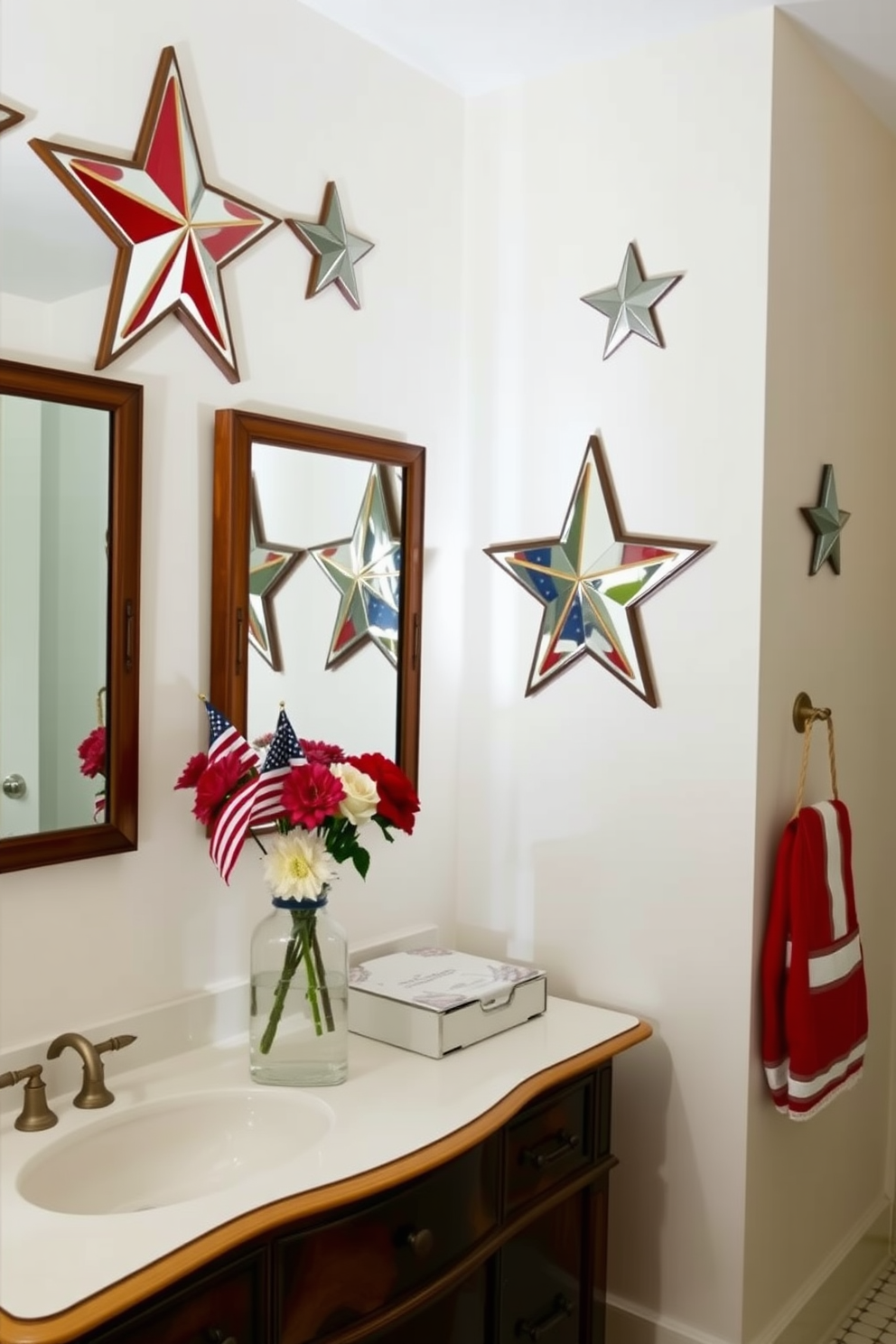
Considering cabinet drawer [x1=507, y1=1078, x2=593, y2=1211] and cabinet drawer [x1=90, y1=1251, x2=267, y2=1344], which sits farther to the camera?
cabinet drawer [x1=507, y1=1078, x2=593, y2=1211]

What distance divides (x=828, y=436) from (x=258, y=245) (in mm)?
1106

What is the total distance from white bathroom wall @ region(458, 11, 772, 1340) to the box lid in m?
0.26

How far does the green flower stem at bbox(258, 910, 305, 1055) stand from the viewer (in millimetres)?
1794

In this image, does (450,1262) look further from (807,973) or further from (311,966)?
(807,973)

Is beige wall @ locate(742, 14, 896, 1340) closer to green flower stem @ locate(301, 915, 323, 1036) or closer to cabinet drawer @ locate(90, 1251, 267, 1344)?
green flower stem @ locate(301, 915, 323, 1036)

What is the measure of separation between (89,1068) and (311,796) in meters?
0.47

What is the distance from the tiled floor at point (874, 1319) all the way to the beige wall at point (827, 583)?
0.13m

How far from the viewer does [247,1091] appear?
1771 mm

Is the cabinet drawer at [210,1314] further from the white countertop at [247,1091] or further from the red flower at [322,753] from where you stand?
the red flower at [322,753]

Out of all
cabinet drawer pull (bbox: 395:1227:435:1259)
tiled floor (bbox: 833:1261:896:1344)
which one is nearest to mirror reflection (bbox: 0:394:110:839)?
cabinet drawer pull (bbox: 395:1227:435:1259)

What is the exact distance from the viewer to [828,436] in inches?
91.7

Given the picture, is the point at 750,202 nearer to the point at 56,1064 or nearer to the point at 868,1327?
the point at 56,1064

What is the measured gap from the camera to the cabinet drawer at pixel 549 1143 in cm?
184

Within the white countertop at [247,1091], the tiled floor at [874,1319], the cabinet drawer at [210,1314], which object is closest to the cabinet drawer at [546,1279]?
the white countertop at [247,1091]
